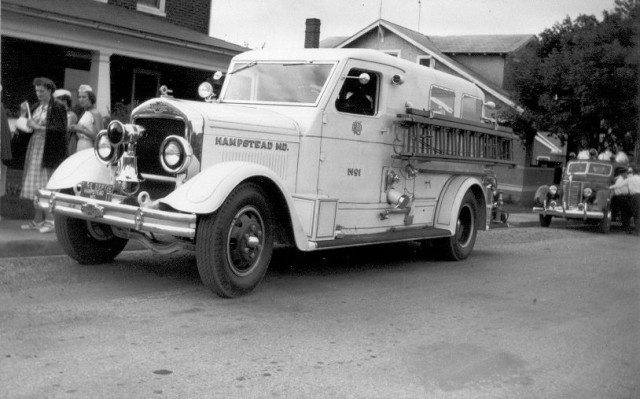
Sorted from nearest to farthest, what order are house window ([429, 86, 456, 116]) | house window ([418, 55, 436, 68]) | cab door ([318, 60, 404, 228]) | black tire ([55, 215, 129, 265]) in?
black tire ([55, 215, 129, 265]), cab door ([318, 60, 404, 228]), house window ([429, 86, 456, 116]), house window ([418, 55, 436, 68])

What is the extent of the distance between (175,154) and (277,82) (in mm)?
1964

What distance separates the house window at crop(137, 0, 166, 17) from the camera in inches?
651

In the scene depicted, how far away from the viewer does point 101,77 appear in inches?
538

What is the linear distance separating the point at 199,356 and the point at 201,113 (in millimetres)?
2462

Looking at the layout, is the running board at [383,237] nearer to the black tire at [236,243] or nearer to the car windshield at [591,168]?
the black tire at [236,243]

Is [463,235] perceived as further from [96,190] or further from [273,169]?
[96,190]

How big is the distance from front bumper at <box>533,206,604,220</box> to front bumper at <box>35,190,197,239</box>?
12.8m

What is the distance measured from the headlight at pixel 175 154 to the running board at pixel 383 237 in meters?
1.53

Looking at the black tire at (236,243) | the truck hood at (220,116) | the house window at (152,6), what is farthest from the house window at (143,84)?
the black tire at (236,243)

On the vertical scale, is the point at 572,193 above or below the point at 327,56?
below

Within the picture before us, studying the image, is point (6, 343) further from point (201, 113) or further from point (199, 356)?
point (201, 113)

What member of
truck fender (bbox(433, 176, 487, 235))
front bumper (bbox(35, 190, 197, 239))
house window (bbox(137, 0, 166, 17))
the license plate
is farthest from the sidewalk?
house window (bbox(137, 0, 166, 17))

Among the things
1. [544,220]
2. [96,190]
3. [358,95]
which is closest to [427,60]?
[544,220]

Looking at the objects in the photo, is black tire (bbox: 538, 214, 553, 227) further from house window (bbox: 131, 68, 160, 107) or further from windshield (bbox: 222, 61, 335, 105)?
windshield (bbox: 222, 61, 335, 105)
